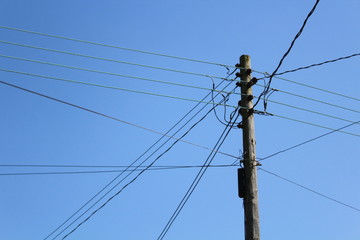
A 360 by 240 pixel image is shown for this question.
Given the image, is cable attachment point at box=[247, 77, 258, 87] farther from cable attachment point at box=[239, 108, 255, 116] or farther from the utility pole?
cable attachment point at box=[239, 108, 255, 116]

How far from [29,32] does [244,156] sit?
460cm

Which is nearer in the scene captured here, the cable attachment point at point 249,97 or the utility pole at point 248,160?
the utility pole at point 248,160

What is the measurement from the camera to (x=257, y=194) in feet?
27.6

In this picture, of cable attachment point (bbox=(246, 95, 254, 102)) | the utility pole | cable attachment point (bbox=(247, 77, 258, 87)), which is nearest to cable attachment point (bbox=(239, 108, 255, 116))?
the utility pole

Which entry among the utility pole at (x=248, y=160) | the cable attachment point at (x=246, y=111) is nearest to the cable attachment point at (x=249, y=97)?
the utility pole at (x=248, y=160)

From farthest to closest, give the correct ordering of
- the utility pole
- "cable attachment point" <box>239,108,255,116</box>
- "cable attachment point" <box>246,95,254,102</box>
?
1. "cable attachment point" <box>246,95,254,102</box>
2. "cable attachment point" <box>239,108,255,116</box>
3. the utility pole

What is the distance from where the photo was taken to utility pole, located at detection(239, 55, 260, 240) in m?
8.08

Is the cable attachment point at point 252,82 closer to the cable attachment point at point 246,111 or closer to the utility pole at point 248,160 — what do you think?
the utility pole at point 248,160

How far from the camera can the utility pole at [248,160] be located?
8078 mm

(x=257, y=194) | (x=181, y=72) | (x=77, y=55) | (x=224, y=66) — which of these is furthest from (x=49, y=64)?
(x=257, y=194)

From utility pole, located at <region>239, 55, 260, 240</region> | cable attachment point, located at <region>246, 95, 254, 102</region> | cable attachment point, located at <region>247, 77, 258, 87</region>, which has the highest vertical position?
cable attachment point, located at <region>247, 77, 258, 87</region>

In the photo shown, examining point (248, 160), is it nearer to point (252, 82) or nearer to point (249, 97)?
point (249, 97)

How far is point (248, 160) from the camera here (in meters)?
8.75

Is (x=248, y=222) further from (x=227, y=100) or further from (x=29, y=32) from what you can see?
(x=29, y=32)
